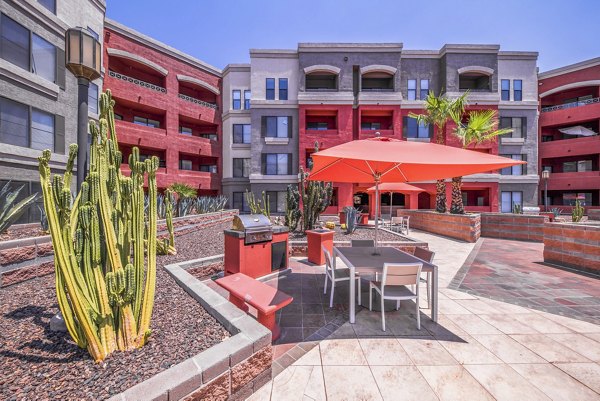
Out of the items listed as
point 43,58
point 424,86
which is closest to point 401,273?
point 43,58

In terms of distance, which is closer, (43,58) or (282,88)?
(43,58)

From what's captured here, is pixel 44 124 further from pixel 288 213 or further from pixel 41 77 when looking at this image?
pixel 288 213

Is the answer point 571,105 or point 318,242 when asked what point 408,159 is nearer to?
point 318,242

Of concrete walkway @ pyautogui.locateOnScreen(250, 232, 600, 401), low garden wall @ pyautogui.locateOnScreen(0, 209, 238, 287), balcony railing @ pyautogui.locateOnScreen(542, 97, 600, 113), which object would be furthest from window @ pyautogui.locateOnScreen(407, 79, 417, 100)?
low garden wall @ pyautogui.locateOnScreen(0, 209, 238, 287)

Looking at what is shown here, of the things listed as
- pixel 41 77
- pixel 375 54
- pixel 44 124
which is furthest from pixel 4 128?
pixel 375 54

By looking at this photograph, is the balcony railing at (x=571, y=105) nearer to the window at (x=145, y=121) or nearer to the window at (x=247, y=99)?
the window at (x=247, y=99)

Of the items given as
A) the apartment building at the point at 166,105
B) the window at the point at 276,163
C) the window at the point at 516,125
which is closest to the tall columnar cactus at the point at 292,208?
the window at the point at 276,163

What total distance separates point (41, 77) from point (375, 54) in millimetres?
23596

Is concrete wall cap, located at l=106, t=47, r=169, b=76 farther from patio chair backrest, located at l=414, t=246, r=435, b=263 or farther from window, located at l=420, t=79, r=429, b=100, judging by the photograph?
patio chair backrest, located at l=414, t=246, r=435, b=263

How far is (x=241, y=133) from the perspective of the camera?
23.8 m

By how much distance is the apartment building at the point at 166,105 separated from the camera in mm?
18609

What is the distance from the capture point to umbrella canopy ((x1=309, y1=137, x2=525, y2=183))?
3551mm

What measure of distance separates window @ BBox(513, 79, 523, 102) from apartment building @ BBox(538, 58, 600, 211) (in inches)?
214

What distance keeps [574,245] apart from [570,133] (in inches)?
1087
